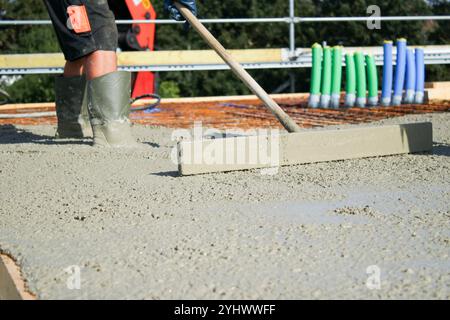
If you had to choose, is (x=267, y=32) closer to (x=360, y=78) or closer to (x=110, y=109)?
(x=360, y=78)

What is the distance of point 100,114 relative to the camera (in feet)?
14.3

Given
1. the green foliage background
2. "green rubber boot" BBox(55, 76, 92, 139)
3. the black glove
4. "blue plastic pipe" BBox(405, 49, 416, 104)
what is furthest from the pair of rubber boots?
the green foliage background

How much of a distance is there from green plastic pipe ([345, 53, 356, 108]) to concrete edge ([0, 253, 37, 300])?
17.9 ft

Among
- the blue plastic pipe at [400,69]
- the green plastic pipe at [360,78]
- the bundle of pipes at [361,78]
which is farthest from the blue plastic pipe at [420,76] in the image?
the green plastic pipe at [360,78]

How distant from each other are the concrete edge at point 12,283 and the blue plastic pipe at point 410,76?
19.3 feet

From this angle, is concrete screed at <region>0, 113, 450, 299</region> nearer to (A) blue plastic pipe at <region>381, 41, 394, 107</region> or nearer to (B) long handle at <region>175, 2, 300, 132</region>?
(B) long handle at <region>175, 2, 300, 132</region>

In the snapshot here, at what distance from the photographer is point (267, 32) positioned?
23.3 meters

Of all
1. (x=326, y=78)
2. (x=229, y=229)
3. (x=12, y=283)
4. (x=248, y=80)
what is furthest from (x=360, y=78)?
(x=12, y=283)

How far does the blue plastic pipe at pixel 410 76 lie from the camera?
7.39 m

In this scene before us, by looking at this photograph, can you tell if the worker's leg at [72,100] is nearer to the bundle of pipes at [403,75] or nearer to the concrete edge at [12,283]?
the concrete edge at [12,283]

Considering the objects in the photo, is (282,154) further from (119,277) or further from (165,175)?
(119,277)

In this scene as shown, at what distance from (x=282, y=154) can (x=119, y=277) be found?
1.81 metres

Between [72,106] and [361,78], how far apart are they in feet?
11.4
